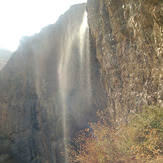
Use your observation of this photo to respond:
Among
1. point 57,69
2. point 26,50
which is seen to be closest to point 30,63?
point 26,50

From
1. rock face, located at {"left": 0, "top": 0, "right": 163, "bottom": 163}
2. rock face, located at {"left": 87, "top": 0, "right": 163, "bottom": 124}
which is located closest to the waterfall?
rock face, located at {"left": 0, "top": 0, "right": 163, "bottom": 163}

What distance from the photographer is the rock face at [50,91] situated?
13727 millimetres

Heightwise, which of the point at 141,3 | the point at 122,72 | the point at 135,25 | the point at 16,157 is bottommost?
the point at 16,157

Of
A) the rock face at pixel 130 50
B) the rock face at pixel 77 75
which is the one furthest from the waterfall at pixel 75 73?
the rock face at pixel 130 50

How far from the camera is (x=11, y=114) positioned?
1869 centimetres

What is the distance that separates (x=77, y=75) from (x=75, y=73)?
272mm

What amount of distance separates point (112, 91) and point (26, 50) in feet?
49.4

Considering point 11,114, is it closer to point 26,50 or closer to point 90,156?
point 26,50

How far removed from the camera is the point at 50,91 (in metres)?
17.2

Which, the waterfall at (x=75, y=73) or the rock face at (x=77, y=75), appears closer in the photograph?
the rock face at (x=77, y=75)

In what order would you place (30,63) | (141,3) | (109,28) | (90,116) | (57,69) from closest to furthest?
1. (141,3)
2. (109,28)
3. (90,116)
4. (57,69)
5. (30,63)

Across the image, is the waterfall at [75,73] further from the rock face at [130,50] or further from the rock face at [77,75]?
the rock face at [130,50]

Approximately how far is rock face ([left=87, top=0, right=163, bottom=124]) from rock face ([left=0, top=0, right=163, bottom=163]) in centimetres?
3

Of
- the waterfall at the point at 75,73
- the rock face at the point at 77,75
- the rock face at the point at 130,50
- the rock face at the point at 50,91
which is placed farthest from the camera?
the rock face at the point at 50,91
